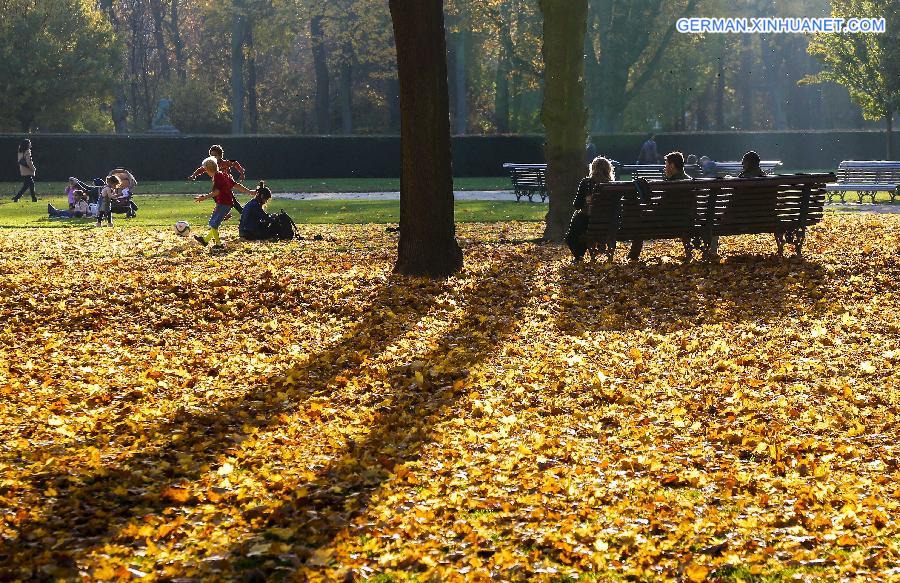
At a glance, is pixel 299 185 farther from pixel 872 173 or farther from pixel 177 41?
pixel 177 41

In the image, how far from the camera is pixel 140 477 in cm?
646

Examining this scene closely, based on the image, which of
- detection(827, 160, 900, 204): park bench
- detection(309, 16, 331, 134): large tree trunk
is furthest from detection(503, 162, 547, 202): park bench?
detection(309, 16, 331, 134): large tree trunk

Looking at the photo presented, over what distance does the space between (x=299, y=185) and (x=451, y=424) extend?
32602 mm

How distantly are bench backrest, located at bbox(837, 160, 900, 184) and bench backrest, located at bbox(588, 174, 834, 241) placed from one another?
14151 mm

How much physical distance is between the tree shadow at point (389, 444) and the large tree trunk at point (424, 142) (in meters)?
1.50

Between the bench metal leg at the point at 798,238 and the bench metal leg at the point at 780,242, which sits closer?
the bench metal leg at the point at 780,242

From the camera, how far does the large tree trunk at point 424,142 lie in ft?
44.4

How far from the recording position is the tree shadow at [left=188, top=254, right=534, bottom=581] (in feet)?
18.2

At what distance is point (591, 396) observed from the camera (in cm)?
850

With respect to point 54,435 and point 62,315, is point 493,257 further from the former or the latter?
point 54,435

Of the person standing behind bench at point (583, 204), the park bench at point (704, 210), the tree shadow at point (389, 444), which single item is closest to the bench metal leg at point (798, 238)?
the park bench at point (704, 210)

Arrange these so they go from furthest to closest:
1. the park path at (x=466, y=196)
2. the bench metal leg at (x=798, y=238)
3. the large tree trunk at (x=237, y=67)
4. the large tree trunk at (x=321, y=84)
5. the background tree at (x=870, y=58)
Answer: the large tree trunk at (x=237, y=67) < the large tree trunk at (x=321, y=84) < the background tree at (x=870, y=58) < the park path at (x=466, y=196) < the bench metal leg at (x=798, y=238)

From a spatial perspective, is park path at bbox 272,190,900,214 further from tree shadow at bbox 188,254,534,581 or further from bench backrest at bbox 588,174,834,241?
tree shadow at bbox 188,254,534,581

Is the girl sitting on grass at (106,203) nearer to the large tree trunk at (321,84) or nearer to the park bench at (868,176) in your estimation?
the park bench at (868,176)
